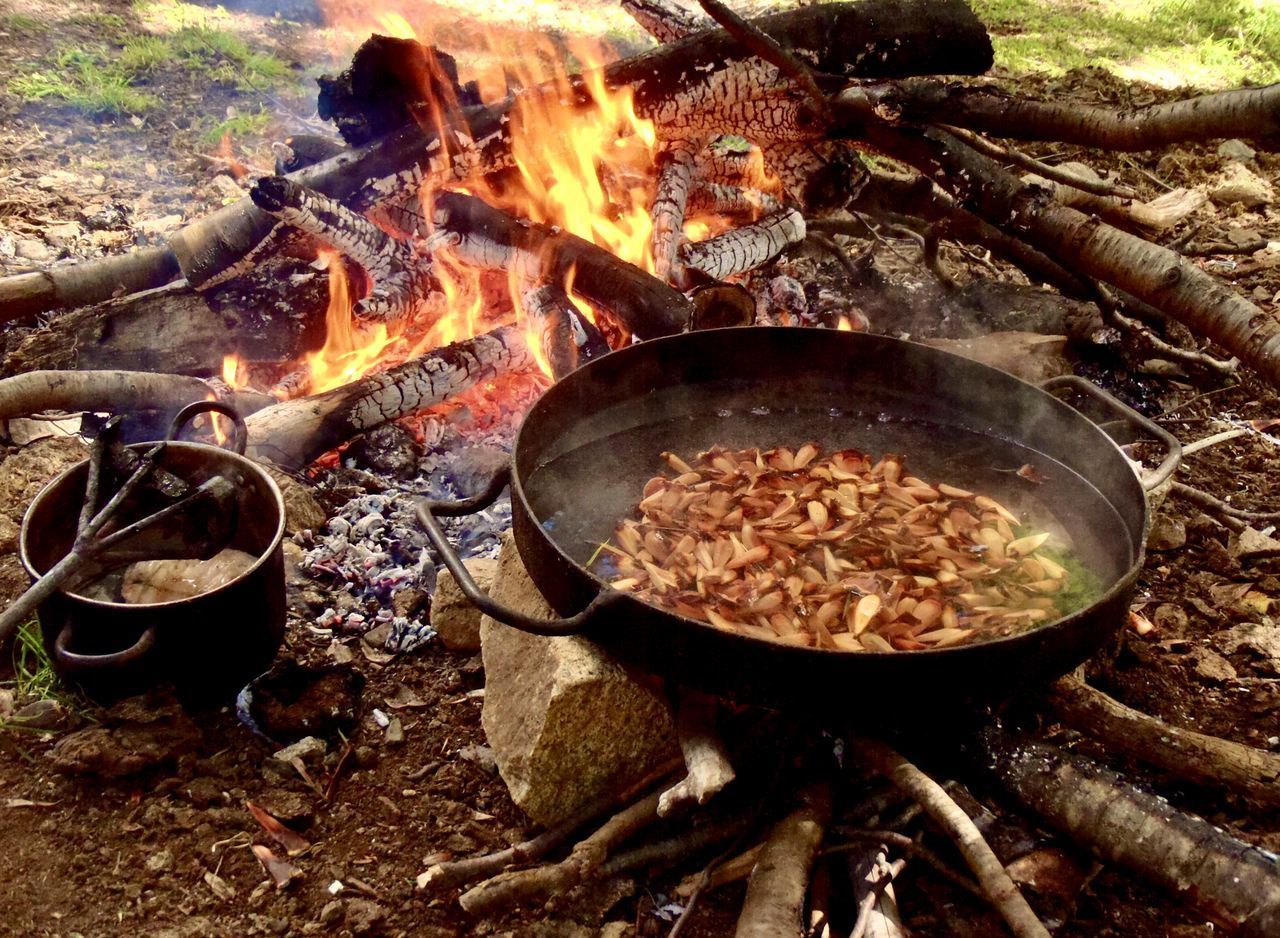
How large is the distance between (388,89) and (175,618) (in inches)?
127

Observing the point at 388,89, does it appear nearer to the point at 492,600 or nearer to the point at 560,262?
the point at 560,262

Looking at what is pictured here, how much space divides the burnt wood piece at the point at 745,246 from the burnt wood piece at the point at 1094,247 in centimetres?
75

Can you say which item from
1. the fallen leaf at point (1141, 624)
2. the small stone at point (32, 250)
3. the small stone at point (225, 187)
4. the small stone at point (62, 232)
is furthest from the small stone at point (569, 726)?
the small stone at point (225, 187)

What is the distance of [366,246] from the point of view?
16.1 feet

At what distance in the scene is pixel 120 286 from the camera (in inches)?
189

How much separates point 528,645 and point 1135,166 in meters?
7.41

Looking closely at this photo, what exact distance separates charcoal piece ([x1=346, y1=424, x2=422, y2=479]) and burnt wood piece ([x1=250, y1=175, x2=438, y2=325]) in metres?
0.78

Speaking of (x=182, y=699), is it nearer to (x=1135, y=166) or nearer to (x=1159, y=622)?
(x=1159, y=622)

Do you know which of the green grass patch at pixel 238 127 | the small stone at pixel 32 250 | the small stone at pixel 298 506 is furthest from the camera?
the green grass patch at pixel 238 127

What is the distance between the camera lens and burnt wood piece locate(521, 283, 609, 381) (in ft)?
15.8

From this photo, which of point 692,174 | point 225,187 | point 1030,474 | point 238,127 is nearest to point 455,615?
point 1030,474

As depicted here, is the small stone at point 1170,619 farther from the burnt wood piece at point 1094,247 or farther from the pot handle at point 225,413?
the pot handle at point 225,413

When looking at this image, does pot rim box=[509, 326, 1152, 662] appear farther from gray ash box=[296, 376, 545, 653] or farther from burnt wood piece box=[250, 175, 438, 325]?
burnt wood piece box=[250, 175, 438, 325]

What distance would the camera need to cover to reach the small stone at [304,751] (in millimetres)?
3119
